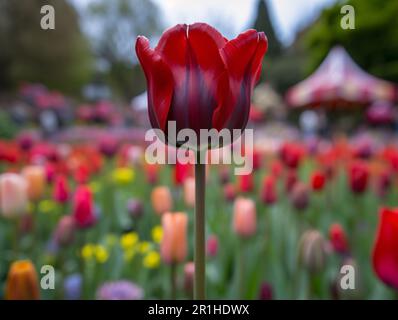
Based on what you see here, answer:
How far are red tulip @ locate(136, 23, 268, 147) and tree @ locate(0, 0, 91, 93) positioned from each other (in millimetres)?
8367

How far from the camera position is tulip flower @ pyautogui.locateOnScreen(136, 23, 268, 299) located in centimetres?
28

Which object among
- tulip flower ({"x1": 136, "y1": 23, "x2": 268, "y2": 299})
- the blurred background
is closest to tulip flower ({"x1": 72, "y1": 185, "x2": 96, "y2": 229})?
the blurred background

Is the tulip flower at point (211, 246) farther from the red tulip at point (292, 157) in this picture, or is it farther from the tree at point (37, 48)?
the tree at point (37, 48)

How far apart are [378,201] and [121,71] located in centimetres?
1103

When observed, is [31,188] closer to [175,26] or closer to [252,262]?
[252,262]

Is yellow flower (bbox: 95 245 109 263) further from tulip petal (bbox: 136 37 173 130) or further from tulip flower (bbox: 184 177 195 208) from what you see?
tulip petal (bbox: 136 37 173 130)

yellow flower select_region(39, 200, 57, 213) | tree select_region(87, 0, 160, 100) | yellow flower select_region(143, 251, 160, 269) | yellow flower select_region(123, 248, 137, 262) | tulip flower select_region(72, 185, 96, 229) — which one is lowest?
yellow flower select_region(143, 251, 160, 269)

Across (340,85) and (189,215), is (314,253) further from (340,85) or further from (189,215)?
(340,85)

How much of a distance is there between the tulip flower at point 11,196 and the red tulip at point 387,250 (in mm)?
666

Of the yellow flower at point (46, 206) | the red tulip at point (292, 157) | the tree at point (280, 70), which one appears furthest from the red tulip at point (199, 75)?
the tree at point (280, 70)

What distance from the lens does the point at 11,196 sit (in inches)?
32.6

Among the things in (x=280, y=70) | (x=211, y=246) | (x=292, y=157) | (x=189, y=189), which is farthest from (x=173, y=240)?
(x=280, y=70)
